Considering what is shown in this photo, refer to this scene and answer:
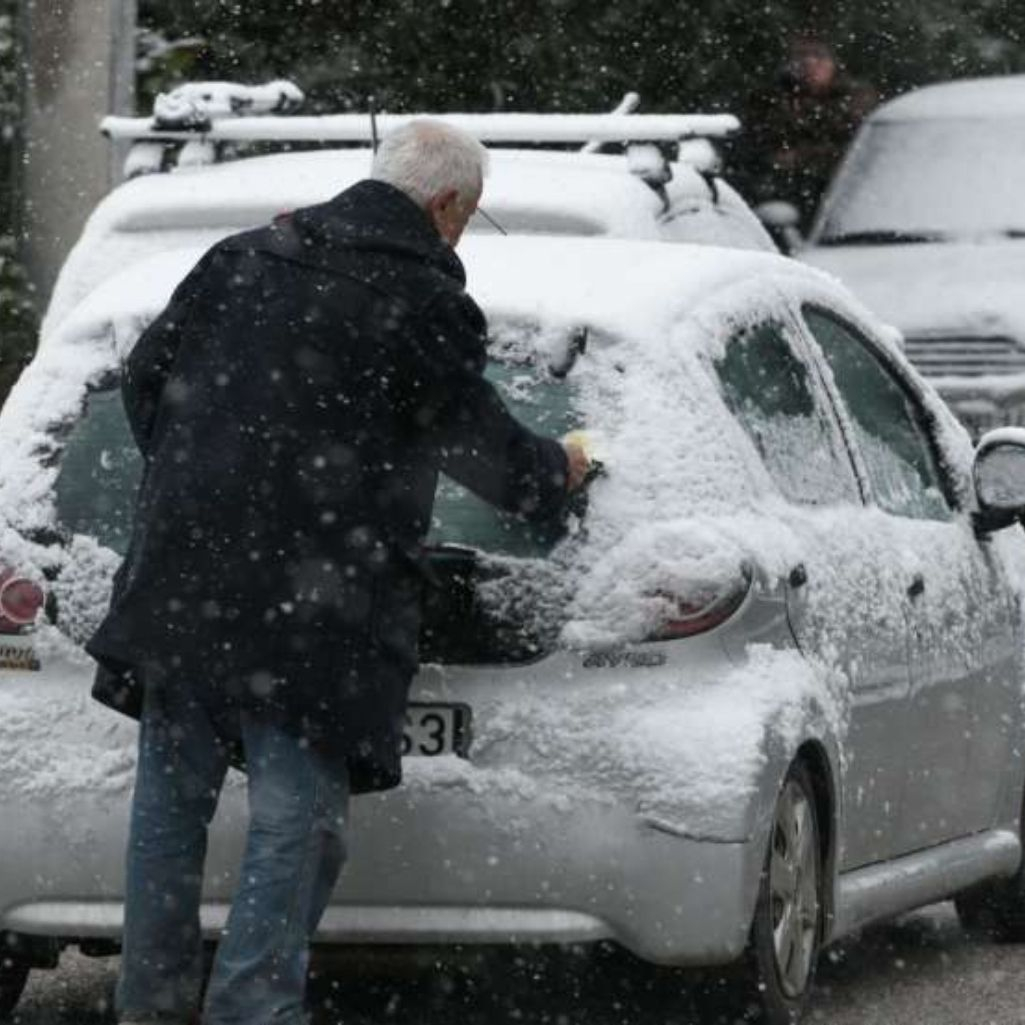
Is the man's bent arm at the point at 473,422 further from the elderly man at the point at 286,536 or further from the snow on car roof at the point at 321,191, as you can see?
the snow on car roof at the point at 321,191

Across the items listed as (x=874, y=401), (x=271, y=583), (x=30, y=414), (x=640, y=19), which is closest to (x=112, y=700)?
(x=271, y=583)

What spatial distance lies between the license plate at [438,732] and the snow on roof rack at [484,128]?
479cm

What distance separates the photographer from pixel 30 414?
25.2 ft

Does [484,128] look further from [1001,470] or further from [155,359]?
[155,359]

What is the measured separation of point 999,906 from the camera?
9438 millimetres

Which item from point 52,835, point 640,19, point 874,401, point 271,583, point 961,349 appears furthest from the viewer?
point 640,19

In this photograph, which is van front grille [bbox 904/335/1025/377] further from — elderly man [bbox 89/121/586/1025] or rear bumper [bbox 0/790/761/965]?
elderly man [bbox 89/121/586/1025]

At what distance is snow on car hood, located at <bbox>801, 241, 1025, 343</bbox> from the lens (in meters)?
16.6

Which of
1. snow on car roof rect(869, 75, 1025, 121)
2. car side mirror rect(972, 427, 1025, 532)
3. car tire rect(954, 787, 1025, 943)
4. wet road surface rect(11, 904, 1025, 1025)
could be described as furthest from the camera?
snow on car roof rect(869, 75, 1025, 121)

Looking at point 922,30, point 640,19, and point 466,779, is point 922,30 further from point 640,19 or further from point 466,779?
point 466,779

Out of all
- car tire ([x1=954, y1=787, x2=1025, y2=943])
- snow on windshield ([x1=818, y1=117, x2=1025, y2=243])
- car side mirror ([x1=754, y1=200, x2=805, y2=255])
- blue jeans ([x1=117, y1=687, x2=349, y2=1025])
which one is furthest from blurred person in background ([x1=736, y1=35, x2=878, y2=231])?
blue jeans ([x1=117, y1=687, x2=349, y2=1025])

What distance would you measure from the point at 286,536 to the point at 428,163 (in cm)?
75

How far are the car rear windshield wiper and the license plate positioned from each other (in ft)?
35.4

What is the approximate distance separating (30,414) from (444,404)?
3.66 feet
